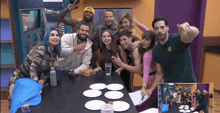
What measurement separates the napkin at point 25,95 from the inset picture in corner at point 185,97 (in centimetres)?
102

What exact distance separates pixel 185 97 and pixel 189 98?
2 centimetres

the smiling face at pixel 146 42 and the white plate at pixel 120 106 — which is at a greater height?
the smiling face at pixel 146 42

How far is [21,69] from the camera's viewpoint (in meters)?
2.00

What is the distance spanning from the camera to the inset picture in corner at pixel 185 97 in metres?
0.96

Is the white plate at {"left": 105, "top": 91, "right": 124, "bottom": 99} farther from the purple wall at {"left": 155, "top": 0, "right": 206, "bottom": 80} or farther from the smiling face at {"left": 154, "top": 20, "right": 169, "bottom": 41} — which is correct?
the purple wall at {"left": 155, "top": 0, "right": 206, "bottom": 80}

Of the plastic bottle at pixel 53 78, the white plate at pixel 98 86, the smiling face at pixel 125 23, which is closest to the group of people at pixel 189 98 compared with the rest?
the white plate at pixel 98 86

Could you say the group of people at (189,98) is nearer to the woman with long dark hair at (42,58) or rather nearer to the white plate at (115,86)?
the white plate at (115,86)

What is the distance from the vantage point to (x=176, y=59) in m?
1.67

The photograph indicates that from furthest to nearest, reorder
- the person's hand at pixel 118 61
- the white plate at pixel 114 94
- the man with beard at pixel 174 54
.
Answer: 1. the person's hand at pixel 118 61
2. the man with beard at pixel 174 54
3. the white plate at pixel 114 94

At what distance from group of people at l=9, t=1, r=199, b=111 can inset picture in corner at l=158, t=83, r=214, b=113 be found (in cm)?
55

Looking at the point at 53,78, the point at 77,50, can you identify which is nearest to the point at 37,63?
the point at 53,78

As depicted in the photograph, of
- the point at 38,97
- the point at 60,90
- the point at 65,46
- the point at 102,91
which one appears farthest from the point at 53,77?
the point at 65,46

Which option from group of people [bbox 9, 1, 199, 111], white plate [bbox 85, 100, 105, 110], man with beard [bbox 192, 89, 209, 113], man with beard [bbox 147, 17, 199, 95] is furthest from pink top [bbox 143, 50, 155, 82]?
man with beard [bbox 192, 89, 209, 113]

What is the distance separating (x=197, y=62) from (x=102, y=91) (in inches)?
78.3
